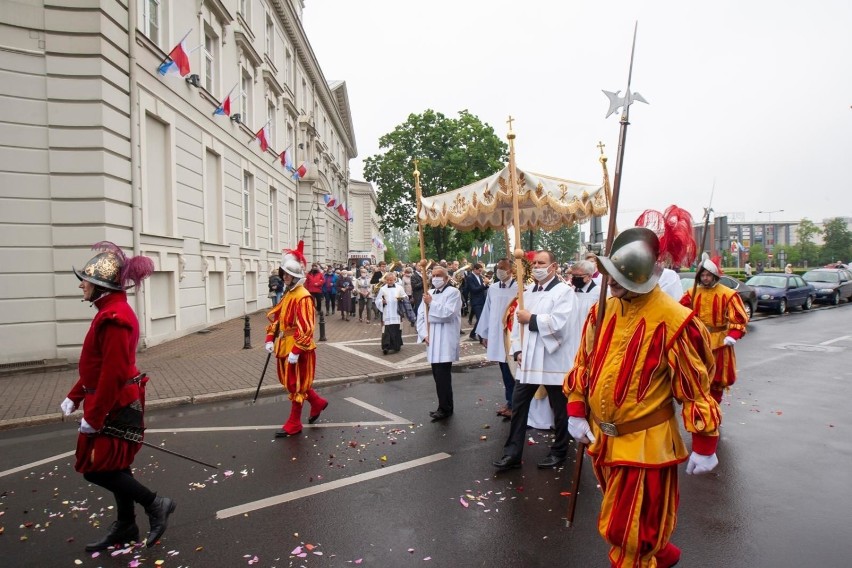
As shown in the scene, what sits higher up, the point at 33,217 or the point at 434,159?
the point at 434,159

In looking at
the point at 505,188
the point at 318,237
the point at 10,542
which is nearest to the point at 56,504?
the point at 10,542

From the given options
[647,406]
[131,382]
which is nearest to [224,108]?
[131,382]

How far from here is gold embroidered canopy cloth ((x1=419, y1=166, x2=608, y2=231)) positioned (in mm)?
7055

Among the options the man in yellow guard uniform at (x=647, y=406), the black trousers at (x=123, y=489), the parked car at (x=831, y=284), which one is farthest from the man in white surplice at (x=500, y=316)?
the parked car at (x=831, y=284)

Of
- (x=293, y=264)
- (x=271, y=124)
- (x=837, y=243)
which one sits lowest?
(x=293, y=264)

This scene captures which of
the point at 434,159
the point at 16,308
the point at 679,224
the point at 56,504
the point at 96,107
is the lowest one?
the point at 56,504

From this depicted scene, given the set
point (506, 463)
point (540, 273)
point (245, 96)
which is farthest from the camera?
point (245, 96)

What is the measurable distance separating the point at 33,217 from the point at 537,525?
1085 cm

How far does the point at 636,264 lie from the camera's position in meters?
2.73

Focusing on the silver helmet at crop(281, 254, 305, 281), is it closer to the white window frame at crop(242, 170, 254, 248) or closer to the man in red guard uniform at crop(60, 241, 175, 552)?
the man in red guard uniform at crop(60, 241, 175, 552)

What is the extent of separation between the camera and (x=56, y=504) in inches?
177

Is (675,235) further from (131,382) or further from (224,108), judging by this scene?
(224,108)

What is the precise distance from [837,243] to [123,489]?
110m

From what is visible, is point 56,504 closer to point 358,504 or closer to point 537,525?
point 358,504
